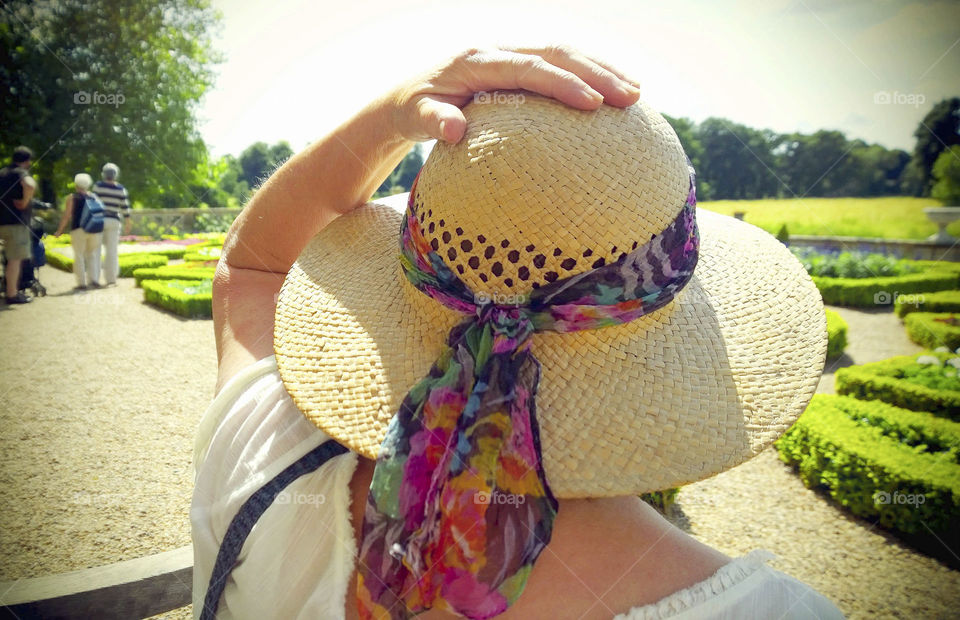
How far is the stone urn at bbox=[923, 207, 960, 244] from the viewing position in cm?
1566

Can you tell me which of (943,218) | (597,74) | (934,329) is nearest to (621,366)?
(597,74)

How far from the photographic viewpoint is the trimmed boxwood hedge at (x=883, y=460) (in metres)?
3.98

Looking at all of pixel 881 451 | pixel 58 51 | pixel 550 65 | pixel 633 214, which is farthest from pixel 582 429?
pixel 58 51

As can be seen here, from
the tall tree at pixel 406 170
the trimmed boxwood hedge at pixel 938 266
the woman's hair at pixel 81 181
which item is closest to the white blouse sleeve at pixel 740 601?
the woman's hair at pixel 81 181

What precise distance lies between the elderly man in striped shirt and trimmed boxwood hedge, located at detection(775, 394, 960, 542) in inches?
524

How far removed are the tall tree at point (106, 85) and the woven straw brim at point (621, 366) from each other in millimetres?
25724

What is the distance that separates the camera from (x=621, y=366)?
3.89 ft

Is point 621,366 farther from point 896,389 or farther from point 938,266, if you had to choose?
point 938,266

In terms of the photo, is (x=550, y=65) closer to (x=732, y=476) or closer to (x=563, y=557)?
(x=563, y=557)

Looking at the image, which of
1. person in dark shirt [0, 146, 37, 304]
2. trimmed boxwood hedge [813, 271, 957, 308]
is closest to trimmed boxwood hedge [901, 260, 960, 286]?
trimmed boxwood hedge [813, 271, 957, 308]

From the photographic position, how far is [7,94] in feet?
77.4

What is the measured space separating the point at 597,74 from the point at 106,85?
31.5m

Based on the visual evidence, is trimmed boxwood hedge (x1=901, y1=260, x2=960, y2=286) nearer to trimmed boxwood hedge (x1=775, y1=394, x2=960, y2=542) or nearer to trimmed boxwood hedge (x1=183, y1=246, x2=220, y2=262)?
trimmed boxwood hedge (x1=775, y1=394, x2=960, y2=542)

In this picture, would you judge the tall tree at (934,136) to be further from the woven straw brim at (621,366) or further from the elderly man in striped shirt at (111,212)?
the elderly man in striped shirt at (111,212)
